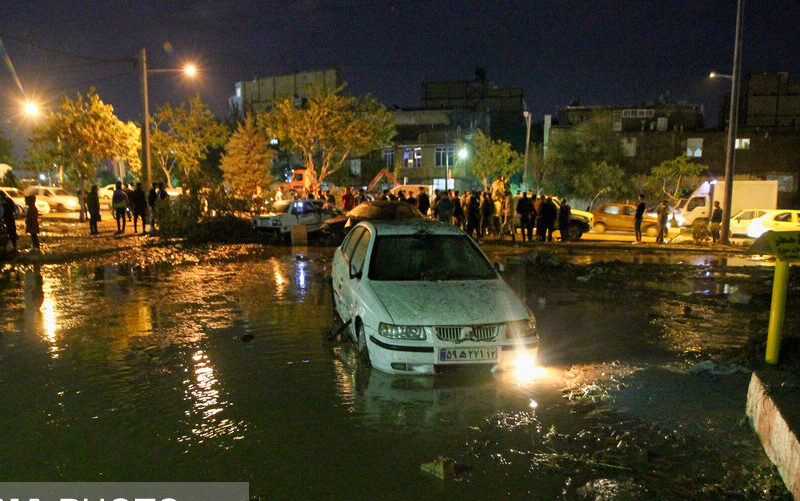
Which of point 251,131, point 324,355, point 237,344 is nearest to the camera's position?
point 324,355

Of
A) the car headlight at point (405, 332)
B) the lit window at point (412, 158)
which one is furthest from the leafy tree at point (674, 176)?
the car headlight at point (405, 332)

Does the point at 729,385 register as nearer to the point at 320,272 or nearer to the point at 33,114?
the point at 320,272

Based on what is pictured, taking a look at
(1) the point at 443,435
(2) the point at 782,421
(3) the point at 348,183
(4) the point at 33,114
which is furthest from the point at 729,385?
(3) the point at 348,183

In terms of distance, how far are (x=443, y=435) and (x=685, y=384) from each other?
2.75m

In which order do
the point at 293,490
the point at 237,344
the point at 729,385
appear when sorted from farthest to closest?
the point at 237,344 < the point at 729,385 < the point at 293,490

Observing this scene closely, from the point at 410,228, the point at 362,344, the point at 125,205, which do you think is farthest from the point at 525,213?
the point at 362,344

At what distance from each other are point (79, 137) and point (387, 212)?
17549 millimetres

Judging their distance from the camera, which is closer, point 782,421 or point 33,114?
point 782,421

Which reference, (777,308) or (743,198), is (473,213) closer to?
(743,198)

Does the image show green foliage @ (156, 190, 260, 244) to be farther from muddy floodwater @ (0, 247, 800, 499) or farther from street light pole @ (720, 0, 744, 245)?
street light pole @ (720, 0, 744, 245)

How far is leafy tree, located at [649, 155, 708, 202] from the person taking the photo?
3703 cm

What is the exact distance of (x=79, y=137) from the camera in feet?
93.8

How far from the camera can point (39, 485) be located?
4113 mm

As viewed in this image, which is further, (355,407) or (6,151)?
(6,151)
